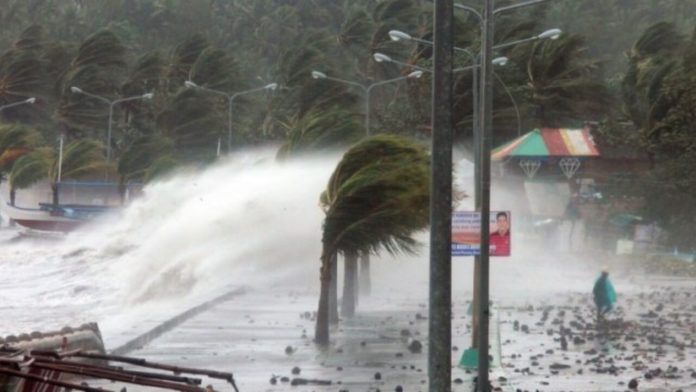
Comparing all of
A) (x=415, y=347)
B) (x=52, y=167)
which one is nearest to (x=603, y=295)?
(x=415, y=347)

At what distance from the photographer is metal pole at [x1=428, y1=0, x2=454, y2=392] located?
12.2 metres

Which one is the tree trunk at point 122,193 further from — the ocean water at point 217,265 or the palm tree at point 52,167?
the ocean water at point 217,265

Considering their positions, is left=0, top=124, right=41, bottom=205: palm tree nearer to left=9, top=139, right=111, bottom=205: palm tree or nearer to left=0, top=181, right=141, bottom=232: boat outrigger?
left=9, top=139, right=111, bottom=205: palm tree

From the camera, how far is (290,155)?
118 ft

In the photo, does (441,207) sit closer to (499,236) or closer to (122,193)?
A: (499,236)

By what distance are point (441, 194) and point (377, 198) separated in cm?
1297

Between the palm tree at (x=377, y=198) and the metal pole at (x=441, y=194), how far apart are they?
491 inches

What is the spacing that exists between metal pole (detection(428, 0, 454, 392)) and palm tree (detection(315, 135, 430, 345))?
12.5 meters

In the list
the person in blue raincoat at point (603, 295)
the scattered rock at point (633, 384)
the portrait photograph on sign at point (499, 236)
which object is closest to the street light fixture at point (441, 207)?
the scattered rock at point (633, 384)

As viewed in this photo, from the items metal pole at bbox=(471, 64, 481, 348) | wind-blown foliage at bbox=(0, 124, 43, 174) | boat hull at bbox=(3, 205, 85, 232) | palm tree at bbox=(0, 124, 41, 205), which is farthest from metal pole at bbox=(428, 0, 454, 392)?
wind-blown foliage at bbox=(0, 124, 43, 174)

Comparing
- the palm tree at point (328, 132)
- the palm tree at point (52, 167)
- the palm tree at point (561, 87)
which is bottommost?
the palm tree at point (328, 132)

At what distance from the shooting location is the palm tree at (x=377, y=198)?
25.1 meters

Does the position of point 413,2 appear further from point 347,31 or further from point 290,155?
point 290,155

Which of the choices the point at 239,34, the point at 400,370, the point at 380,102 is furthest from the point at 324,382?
the point at 239,34
